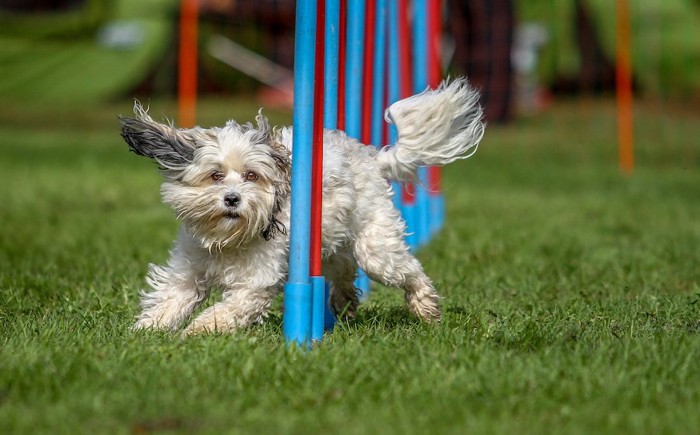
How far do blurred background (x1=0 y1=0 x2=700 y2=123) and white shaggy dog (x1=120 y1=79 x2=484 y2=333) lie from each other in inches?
608

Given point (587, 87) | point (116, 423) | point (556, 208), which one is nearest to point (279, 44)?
point (587, 87)

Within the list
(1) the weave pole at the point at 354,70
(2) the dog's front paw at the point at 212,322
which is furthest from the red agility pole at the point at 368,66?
(2) the dog's front paw at the point at 212,322

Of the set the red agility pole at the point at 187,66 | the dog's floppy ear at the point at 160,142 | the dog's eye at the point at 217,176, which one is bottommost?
the dog's eye at the point at 217,176

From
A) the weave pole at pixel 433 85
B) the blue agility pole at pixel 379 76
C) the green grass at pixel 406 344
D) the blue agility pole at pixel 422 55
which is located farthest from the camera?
the weave pole at pixel 433 85

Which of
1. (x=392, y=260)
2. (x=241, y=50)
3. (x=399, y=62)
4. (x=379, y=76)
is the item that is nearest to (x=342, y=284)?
(x=392, y=260)

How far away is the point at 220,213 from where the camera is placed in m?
5.10

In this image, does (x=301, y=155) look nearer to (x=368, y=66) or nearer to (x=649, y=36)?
(x=368, y=66)

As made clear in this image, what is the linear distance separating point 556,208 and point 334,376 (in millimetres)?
7941

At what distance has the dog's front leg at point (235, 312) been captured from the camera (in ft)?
16.9

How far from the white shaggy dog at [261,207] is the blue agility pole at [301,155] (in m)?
0.39

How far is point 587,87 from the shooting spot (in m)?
23.8

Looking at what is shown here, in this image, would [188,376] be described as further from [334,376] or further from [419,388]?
[419,388]

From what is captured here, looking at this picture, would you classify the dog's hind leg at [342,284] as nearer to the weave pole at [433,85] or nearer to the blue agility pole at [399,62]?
the blue agility pole at [399,62]

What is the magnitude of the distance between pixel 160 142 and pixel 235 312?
0.83 metres
